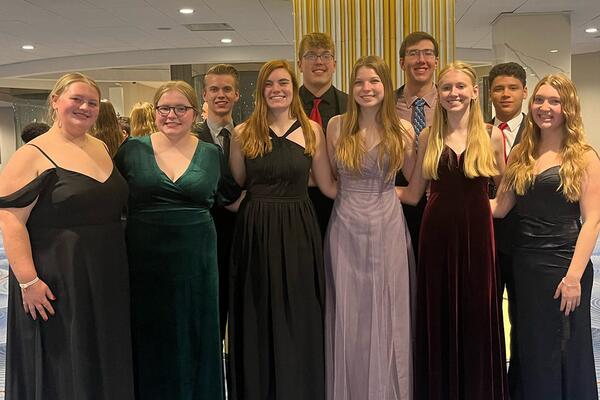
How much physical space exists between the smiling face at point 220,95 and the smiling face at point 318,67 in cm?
45

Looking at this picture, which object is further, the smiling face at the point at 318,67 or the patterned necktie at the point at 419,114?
the smiling face at the point at 318,67

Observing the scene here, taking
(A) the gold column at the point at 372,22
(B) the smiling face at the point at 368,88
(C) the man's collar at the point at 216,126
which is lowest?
(C) the man's collar at the point at 216,126

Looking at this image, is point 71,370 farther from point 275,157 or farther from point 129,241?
point 275,157

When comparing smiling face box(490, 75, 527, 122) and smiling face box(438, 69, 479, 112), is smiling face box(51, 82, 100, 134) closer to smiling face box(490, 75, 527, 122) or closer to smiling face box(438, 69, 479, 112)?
smiling face box(438, 69, 479, 112)

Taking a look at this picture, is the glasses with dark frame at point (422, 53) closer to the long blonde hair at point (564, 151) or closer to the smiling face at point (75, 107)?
the long blonde hair at point (564, 151)

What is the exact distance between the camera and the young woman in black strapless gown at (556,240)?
265cm

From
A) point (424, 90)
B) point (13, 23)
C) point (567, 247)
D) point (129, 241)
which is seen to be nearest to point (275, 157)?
point (129, 241)

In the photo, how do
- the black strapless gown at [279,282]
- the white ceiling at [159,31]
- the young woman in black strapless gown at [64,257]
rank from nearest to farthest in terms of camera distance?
the young woman in black strapless gown at [64,257], the black strapless gown at [279,282], the white ceiling at [159,31]

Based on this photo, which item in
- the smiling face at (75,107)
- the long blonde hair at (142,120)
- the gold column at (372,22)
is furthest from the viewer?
the gold column at (372,22)

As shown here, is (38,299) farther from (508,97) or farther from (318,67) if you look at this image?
(508,97)

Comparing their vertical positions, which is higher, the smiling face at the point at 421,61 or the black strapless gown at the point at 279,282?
the smiling face at the point at 421,61

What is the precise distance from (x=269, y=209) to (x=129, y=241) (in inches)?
25.5

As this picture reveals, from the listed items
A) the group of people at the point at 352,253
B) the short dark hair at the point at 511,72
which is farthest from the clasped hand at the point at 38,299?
the short dark hair at the point at 511,72

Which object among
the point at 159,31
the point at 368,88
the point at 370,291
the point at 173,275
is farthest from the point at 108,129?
the point at 159,31
